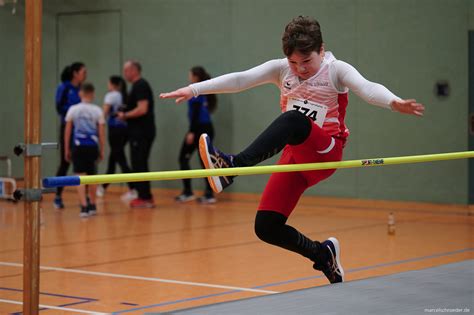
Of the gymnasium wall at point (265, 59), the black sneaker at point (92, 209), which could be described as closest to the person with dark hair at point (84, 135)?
the black sneaker at point (92, 209)

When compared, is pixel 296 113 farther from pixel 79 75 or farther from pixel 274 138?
pixel 79 75

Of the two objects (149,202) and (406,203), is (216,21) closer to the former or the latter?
(149,202)

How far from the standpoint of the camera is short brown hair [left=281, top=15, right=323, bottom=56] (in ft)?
15.1

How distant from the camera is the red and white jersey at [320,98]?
4.78 metres

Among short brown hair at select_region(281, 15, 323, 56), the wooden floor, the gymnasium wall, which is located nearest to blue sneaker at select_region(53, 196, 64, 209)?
Result: the wooden floor

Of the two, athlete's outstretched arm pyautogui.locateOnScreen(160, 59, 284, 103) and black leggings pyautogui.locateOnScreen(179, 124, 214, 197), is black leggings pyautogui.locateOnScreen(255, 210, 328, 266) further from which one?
black leggings pyautogui.locateOnScreen(179, 124, 214, 197)

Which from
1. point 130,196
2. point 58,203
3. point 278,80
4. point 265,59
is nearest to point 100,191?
point 130,196

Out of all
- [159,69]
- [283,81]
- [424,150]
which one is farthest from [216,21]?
[283,81]

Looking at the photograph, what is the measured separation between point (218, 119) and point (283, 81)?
749 cm

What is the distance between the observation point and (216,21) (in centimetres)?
1216

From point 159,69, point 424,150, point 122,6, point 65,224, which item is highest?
point 122,6

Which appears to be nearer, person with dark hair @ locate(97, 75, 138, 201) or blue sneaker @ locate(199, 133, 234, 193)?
blue sneaker @ locate(199, 133, 234, 193)

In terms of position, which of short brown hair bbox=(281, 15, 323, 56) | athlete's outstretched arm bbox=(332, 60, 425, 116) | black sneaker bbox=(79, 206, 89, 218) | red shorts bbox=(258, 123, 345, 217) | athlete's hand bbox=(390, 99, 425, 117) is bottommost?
black sneaker bbox=(79, 206, 89, 218)

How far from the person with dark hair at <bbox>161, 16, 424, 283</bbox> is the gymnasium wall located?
581cm
